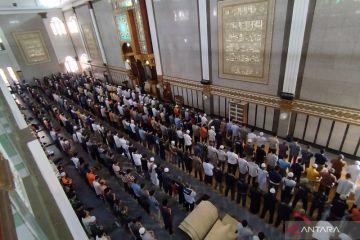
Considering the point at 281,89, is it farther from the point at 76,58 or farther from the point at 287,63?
the point at 76,58

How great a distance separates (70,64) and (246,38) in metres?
23.1

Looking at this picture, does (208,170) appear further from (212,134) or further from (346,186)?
(346,186)

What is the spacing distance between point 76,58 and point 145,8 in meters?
15.6

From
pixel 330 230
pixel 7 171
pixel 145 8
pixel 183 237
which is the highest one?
pixel 145 8

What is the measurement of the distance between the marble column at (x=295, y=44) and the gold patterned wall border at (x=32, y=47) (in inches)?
962

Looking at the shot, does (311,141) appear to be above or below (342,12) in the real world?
below

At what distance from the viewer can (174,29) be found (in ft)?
41.9

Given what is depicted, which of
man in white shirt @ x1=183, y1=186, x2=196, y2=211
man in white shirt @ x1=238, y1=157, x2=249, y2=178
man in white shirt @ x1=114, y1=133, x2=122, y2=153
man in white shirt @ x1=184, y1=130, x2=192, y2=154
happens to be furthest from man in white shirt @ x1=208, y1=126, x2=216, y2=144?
man in white shirt @ x1=114, y1=133, x2=122, y2=153

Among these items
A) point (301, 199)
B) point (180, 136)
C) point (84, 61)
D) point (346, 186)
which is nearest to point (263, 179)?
point (301, 199)

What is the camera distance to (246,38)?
31.6 feet

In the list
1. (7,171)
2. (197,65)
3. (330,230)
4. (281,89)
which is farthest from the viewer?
(197,65)

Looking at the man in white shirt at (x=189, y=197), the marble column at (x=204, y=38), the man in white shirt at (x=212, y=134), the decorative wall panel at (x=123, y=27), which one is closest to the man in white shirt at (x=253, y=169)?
the man in white shirt at (x=189, y=197)

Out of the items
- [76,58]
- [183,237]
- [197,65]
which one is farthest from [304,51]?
[76,58]

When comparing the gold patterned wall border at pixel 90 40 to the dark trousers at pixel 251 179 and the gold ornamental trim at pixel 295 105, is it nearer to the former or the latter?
the gold ornamental trim at pixel 295 105
